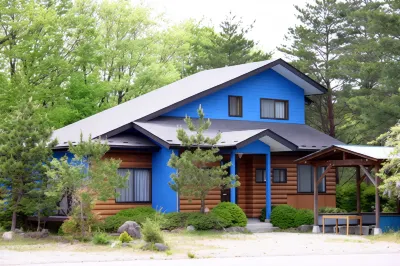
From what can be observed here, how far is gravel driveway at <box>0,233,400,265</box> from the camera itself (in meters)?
19.0

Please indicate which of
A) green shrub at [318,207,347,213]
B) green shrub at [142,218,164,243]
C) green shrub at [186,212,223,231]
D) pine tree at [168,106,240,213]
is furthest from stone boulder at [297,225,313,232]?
green shrub at [142,218,164,243]

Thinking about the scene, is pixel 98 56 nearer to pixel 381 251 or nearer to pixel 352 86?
pixel 352 86

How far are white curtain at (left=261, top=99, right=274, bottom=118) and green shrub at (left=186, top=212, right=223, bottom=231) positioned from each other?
875 centimetres

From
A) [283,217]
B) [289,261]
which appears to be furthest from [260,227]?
[289,261]

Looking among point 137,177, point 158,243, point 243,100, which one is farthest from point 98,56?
point 158,243

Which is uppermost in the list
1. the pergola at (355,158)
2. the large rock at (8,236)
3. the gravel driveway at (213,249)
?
the pergola at (355,158)

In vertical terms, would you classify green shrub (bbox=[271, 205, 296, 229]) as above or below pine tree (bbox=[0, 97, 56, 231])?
below

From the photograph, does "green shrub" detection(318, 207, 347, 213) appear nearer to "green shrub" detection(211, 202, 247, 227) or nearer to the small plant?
"green shrub" detection(211, 202, 247, 227)

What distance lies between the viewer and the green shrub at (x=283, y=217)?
29438 millimetres

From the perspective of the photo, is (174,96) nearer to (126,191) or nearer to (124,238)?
(126,191)

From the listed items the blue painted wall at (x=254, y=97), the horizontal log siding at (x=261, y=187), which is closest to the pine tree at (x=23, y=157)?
the blue painted wall at (x=254, y=97)

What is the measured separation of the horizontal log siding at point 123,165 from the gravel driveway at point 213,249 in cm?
391

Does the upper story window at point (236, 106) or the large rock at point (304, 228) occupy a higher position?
the upper story window at point (236, 106)

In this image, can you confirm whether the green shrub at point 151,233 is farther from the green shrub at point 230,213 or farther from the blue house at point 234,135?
the blue house at point 234,135
